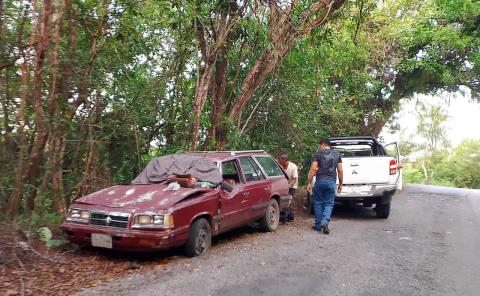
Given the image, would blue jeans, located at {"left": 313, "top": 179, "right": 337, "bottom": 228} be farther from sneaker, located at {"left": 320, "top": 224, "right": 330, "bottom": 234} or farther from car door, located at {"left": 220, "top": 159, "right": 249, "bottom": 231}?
car door, located at {"left": 220, "top": 159, "right": 249, "bottom": 231}

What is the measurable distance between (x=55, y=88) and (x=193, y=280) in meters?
3.89

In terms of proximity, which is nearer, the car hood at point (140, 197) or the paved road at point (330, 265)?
the paved road at point (330, 265)

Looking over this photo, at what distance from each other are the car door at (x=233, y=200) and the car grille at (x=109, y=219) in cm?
168

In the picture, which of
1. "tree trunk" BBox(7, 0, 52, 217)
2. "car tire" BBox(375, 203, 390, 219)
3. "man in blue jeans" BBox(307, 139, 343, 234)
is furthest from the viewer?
"car tire" BBox(375, 203, 390, 219)

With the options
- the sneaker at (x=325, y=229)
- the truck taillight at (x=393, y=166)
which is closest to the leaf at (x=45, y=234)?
the sneaker at (x=325, y=229)

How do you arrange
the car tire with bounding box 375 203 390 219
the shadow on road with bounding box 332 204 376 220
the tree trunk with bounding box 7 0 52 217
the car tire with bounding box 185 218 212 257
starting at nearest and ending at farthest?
1. the car tire with bounding box 185 218 212 257
2. the tree trunk with bounding box 7 0 52 217
3. the car tire with bounding box 375 203 390 219
4. the shadow on road with bounding box 332 204 376 220

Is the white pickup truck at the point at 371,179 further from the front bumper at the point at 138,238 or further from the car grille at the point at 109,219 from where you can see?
the car grille at the point at 109,219

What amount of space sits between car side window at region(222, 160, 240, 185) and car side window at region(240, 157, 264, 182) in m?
0.17

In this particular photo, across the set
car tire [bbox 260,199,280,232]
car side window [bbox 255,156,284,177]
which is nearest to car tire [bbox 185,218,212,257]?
car tire [bbox 260,199,280,232]

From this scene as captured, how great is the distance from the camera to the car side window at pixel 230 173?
8094 mm

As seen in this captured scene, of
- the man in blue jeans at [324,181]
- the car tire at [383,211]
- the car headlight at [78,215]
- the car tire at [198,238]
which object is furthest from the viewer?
the car tire at [383,211]

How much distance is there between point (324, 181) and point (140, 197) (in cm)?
410

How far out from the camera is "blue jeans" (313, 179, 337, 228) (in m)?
9.28

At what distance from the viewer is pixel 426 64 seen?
20062 millimetres
